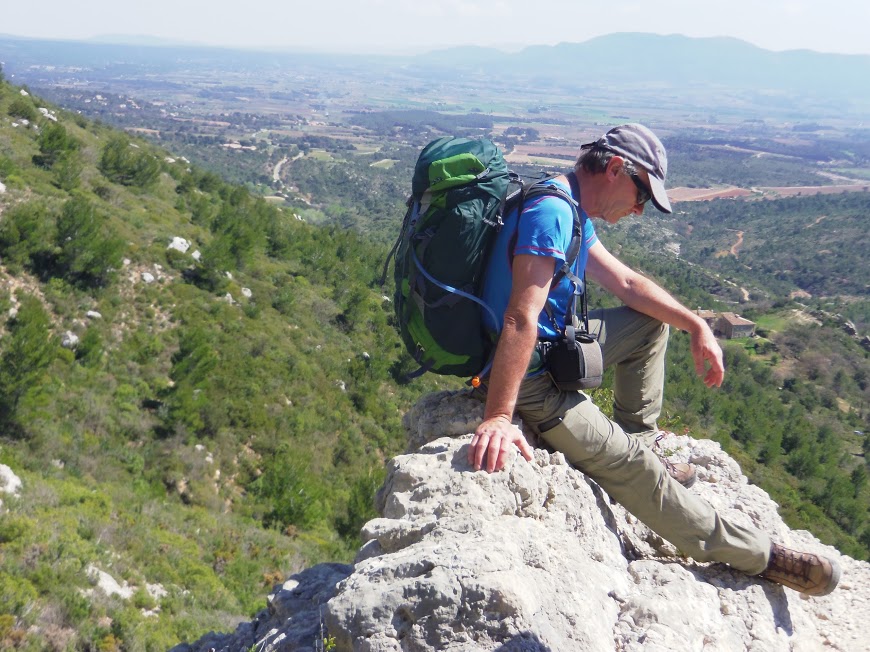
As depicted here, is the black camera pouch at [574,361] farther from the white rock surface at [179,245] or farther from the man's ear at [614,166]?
the white rock surface at [179,245]

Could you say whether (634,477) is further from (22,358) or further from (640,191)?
(22,358)

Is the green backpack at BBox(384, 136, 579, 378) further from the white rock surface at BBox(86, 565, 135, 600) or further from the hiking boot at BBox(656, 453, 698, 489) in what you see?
the white rock surface at BBox(86, 565, 135, 600)

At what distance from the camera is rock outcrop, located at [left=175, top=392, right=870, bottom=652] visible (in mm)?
2055

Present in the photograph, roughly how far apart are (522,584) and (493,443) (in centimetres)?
51

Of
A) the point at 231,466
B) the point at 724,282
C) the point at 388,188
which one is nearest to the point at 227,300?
the point at 231,466

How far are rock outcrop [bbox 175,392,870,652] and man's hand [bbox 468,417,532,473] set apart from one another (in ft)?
0.31

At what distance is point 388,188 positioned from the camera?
94.9 meters

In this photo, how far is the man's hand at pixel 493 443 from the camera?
2412mm

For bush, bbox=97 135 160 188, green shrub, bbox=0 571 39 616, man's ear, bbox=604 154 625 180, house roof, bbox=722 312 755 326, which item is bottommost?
house roof, bbox=722 312 755 326

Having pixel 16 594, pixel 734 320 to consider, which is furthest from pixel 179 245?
pixel 734 320

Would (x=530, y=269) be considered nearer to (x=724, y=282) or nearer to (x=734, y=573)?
(x=734, y=573)

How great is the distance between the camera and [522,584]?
2131mm

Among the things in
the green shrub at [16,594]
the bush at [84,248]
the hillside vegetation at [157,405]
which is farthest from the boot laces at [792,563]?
the bush at [84,248]

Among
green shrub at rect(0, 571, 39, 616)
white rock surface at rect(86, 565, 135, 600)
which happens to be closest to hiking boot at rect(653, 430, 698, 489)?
green shrub at rect(0, 571, 39, 616)
